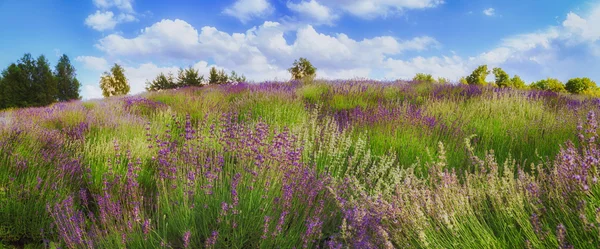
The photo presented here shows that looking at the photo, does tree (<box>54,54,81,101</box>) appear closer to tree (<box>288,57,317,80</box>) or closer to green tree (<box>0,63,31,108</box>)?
green tree (<box>0,63,31,108</box>)

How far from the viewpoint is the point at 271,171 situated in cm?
281

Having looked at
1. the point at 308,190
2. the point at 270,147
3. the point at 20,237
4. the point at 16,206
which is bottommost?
the point at 20,237

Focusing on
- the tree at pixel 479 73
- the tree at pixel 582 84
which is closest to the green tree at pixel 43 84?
the tree at pixel 479 73

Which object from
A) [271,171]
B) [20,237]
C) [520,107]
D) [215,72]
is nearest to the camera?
[271,171]

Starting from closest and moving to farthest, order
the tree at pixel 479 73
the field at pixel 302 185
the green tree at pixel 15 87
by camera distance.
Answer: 1. the field at pixel 302 185
2. the tree at pixel 479 73
3. the green tree at pixel 15 87

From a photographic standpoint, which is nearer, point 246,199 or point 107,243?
point 107,243

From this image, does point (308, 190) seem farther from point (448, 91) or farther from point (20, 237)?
point (448, 91)

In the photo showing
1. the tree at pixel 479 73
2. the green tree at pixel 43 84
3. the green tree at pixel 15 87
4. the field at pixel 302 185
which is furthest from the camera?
the green tree at pixel 43 84

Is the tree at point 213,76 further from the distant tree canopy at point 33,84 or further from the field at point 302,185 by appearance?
the distant tree canopy at point 33,84

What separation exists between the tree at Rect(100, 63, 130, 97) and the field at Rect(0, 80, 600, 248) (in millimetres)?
20723

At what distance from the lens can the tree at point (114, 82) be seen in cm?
2503

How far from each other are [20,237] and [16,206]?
25 centimetres

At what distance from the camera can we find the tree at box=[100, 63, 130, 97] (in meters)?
25.0

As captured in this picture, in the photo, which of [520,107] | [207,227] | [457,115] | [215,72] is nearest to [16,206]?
[207,227]
